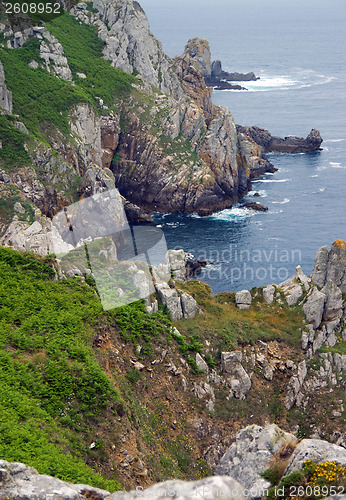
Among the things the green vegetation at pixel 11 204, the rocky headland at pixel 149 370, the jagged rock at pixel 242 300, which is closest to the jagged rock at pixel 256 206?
the rocky headland at pixel 149 370

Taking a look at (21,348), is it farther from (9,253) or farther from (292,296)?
(292,296)

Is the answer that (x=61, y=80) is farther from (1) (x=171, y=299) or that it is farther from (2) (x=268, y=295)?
(1) (x=171, y=299)

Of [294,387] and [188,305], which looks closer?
[294,387]

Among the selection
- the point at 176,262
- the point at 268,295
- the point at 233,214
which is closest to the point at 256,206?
the point at 233,214

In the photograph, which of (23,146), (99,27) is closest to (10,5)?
(99,27)

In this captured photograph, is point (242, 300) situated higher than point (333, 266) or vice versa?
point (333, 266)
